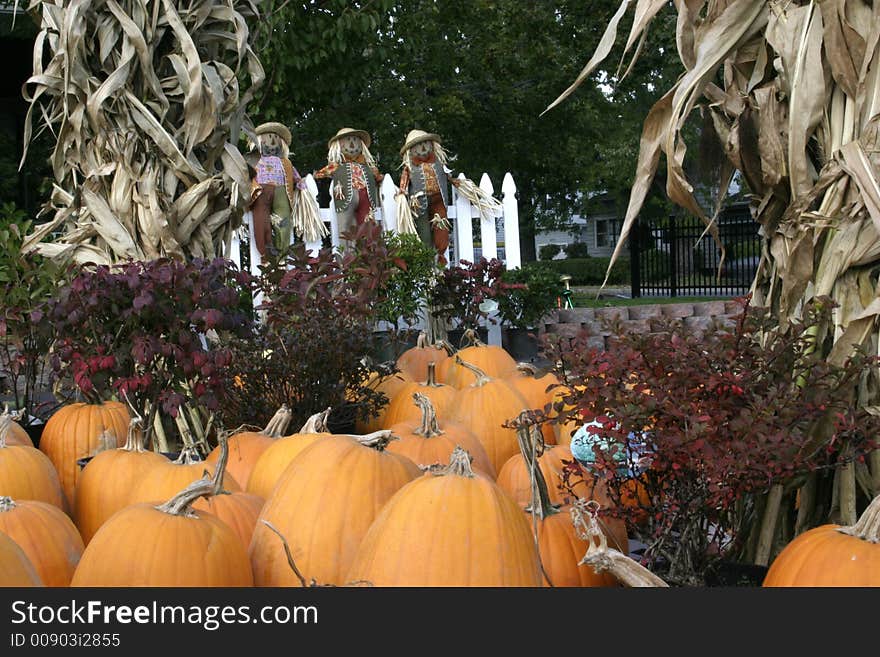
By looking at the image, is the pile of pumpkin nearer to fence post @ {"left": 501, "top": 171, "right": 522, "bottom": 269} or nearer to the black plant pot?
the black plant pot

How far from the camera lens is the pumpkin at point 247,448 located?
10.4 ft

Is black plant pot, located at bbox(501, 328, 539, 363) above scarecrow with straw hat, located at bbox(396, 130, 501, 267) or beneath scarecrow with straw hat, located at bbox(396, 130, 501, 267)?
beneath

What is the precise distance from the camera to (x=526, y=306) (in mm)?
9023

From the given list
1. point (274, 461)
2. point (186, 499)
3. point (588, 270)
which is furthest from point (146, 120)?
point (588, 270)

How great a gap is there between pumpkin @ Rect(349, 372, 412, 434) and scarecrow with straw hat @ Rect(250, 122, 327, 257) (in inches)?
175

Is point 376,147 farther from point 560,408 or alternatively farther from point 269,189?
point 560,408

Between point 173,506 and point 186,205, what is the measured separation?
234 centimetres

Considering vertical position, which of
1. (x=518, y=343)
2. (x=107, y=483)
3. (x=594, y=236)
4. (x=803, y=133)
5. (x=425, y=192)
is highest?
(x=594, y=236)

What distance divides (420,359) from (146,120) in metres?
2.03

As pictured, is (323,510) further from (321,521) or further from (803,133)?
(803,133)

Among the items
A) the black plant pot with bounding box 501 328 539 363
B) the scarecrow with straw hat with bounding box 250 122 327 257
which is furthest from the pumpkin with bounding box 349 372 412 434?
the scarecrow with straw hat with bounding box 250 122 327 257

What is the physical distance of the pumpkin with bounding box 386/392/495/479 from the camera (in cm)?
301

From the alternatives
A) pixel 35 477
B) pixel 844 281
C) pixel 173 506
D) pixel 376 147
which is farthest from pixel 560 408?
pixel 376 147

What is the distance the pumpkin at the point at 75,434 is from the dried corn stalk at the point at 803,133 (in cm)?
237
